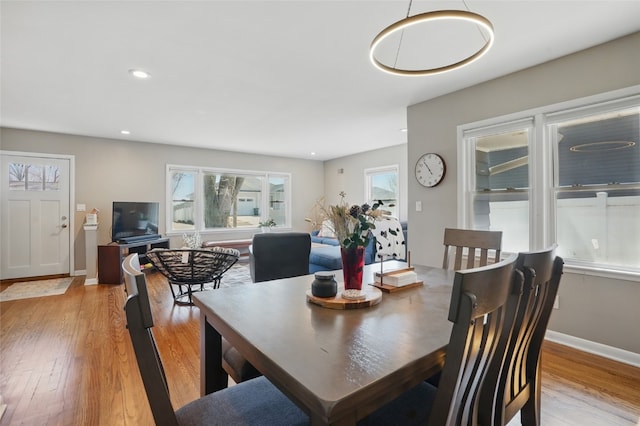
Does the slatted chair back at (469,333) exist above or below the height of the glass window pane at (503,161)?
below

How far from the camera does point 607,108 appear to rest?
94.0 inches

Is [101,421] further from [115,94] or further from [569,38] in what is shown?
[569,38]

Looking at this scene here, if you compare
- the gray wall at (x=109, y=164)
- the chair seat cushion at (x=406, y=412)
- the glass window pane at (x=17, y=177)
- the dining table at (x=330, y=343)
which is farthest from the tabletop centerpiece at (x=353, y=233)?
the glass window pane at (x=17, y=177)

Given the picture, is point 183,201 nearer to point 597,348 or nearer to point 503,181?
point 503,181

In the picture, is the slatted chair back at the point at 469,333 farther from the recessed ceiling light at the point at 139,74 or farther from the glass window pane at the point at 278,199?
the glass window pane at the point at 278,199

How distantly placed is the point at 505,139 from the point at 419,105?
1100mm

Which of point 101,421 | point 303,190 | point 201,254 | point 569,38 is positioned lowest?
point 101,421

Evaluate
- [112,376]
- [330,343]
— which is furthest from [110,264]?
[330,343]

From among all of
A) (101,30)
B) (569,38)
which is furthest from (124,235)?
(569,38)

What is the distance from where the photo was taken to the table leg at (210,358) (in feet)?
4.56

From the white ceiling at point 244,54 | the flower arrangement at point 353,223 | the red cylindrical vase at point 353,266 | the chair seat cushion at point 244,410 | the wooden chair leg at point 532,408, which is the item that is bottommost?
the wooden chair leg at point 532,408

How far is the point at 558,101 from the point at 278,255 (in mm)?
2897

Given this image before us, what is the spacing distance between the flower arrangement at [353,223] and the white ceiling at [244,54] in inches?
55.3

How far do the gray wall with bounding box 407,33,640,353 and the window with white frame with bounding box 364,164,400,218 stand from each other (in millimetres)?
2556
